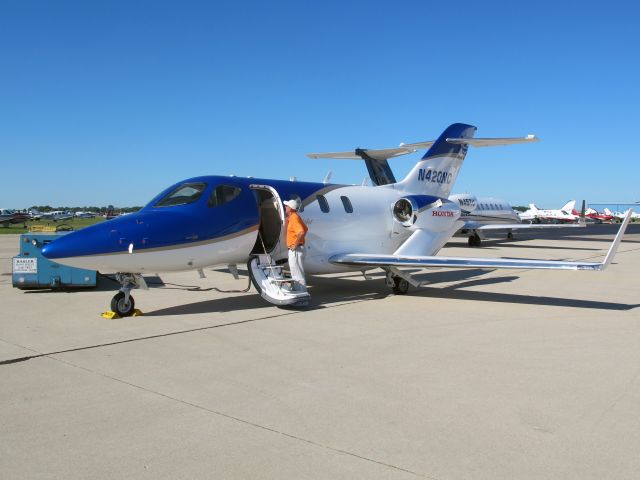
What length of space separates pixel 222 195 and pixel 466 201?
2188cm

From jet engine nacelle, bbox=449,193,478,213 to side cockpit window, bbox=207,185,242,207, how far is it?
2052cm

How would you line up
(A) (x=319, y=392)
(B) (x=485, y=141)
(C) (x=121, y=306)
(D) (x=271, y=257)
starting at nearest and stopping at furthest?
1. (A) (x=319, y=392)
2. (C) (x=121, y=306)
3. (D) (x=271, y=257)
4. (B) (x=485, y=141)

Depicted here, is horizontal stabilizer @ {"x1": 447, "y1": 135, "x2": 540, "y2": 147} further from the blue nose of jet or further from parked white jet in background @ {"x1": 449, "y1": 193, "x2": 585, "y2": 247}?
parked white jet in background @ {"x1": 449, "y1": 193, "x2": 585, "y2": 247}

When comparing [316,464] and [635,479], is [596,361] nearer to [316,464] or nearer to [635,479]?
[635,479]

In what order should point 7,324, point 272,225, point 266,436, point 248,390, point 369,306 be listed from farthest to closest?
point 272,225 → point 369,306 → point 7,324 → point 248,390 → point 266,436

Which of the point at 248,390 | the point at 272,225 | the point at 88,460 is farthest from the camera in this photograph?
the point at 272,225

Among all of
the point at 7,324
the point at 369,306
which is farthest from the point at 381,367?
the point at 7,324

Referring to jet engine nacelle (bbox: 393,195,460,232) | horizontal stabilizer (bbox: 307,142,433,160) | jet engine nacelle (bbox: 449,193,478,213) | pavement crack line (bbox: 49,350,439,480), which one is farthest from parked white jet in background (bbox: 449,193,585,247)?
pavement crack line (bbox: 49,350,439,480)

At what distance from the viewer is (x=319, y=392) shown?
16.3 ft

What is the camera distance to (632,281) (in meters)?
14.2

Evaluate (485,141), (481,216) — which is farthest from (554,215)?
(485,141)

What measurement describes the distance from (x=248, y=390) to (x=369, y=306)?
504 cm

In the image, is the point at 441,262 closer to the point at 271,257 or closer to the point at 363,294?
the point at 363,294

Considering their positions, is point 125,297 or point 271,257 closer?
point 125,297
